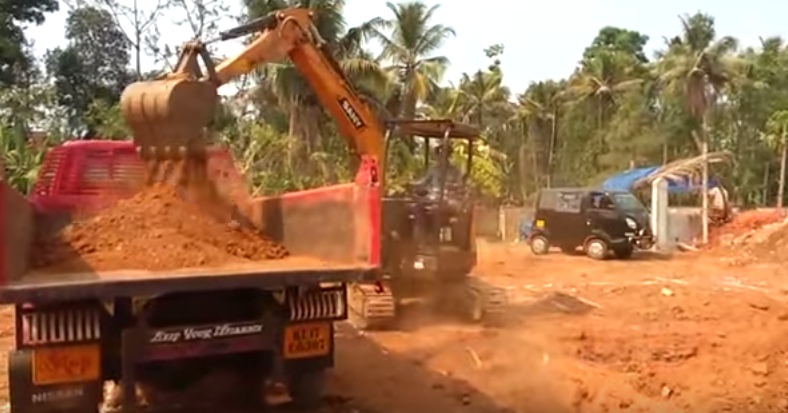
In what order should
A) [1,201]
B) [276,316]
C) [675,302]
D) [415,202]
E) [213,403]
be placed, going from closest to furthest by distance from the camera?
[1,201] < [276,316] < [213,403] < [415,202] < [675,302]

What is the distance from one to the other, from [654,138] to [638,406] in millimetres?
42435

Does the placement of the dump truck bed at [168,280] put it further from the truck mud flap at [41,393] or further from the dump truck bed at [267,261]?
the truck mud flap at [41,393]

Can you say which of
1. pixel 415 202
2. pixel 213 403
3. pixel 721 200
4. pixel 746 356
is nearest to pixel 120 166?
pixel 213 403

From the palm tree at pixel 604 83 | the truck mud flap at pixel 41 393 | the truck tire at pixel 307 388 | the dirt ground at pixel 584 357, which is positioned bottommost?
the dirt ground at pixel 584 357

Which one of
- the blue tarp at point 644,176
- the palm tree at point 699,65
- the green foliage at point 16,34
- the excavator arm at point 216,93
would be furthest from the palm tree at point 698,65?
the excavator arm at point 216,93

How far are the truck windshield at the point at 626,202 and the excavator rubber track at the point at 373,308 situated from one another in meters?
13.6

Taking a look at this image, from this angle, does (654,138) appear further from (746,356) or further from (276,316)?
(276,316)

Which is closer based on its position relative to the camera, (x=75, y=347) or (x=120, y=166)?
(x=75, y=347)

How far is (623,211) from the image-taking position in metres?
24.6

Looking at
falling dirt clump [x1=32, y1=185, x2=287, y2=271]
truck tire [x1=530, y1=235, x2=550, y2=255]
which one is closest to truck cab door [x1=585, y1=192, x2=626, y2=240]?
truck tire [x1=530, y1=235, x2=550, y2=255]

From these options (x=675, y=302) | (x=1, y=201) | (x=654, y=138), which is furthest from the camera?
(x=654, y=138)

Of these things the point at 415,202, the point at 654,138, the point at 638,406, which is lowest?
the point at 638,406

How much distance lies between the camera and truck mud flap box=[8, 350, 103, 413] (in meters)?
6.38

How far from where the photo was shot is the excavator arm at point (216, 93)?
8.42m
